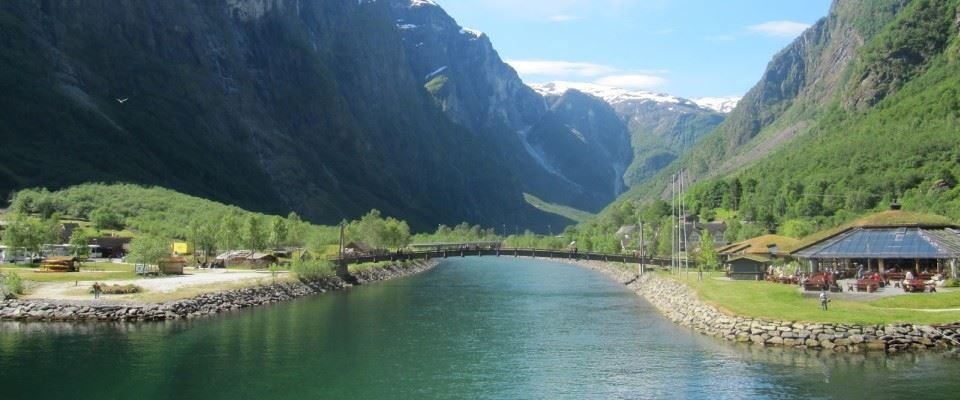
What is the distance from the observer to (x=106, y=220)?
5817 inches

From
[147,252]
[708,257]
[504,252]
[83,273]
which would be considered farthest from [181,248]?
[708,257]

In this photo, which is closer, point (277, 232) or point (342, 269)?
point (342, 269)

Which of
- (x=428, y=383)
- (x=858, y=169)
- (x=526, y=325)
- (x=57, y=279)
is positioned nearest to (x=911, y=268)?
(x=526, y=325)

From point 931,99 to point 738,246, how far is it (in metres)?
106

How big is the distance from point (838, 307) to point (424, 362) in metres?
28.8

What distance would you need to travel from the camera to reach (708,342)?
62.3 m

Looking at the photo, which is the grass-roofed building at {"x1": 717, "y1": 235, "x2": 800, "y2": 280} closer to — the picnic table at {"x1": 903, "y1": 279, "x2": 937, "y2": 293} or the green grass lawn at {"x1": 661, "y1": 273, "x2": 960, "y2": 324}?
the green grass lawn at {"x1": 661, "y1": 273, "x2": 960, "y2": 324}

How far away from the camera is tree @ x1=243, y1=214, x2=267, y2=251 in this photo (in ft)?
428

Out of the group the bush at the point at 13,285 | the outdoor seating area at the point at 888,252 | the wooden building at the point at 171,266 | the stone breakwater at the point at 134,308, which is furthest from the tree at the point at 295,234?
the outdoor seating area at the point at 888,252

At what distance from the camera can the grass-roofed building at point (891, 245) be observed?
74938 millimetres

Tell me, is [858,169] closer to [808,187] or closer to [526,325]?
[808,187]

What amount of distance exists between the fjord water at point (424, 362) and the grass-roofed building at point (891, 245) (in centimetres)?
1825

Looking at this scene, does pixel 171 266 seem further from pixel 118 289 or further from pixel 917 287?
pixel 917 287

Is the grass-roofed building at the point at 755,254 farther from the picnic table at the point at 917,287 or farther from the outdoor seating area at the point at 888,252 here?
the picnic table at the point at 917,287
